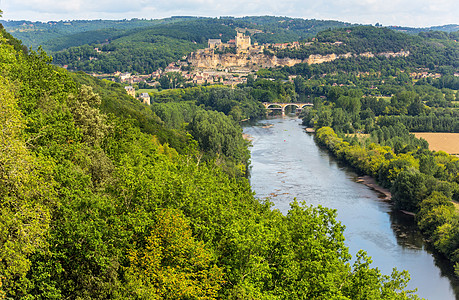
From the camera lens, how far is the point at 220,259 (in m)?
16.0

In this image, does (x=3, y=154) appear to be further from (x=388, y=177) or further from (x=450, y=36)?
(x=450, y=36)

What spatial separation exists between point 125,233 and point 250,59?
15464cm

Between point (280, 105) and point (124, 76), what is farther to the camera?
point (124, 76)

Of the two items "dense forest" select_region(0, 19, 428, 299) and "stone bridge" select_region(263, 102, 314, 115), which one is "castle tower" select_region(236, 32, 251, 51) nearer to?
"stone bridge" select_region(263, 102, 314, 115)

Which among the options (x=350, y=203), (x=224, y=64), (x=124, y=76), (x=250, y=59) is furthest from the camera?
(x=250, y=59)

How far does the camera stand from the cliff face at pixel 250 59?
157250 mm

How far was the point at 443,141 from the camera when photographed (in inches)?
2830

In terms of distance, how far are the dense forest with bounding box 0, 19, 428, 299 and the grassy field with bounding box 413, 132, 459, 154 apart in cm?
5102

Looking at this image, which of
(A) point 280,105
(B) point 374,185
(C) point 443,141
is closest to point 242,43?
(A) point 280,105

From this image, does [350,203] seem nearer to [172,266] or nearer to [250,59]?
[172,266]

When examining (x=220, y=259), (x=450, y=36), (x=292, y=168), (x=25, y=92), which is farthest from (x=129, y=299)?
(x=450, y=36)

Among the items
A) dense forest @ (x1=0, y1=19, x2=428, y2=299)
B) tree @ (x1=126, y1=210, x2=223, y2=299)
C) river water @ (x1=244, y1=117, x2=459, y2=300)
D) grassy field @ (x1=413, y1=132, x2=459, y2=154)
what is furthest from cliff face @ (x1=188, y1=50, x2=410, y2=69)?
tree @ (x1=126, y1=210, x2=223, y2=299)

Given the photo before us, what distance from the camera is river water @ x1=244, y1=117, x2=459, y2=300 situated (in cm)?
3131

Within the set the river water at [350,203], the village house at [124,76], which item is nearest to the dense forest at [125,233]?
the river water at [350,203]
